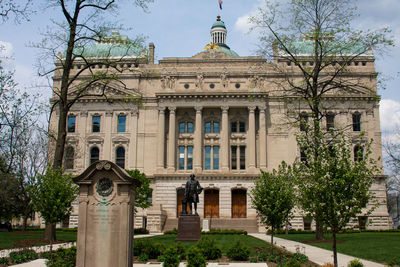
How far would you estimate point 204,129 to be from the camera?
52594 millimetres

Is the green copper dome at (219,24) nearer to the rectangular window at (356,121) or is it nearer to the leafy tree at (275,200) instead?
the rectangular window at (356,121)

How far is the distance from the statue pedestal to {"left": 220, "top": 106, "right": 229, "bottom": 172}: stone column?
73.5ft

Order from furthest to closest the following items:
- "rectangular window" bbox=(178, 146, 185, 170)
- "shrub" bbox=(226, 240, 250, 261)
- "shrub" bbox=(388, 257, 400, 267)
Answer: "rectangular window" bbox=(178, 146, 185, 170) < "shrub" bbox=(226, 240, 250, 261) < "shrub" bbox=(388, 257, 400, 267)

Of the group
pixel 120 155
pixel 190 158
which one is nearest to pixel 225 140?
pixel 190 158

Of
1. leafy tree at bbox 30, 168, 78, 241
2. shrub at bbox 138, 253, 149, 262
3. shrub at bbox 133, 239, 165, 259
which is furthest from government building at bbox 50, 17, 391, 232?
shrub at bbox 138, 253, 149, 262

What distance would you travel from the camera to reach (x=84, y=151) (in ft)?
172

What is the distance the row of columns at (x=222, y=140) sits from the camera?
4988 centimetres

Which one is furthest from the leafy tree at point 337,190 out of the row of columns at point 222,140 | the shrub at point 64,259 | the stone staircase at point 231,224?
the row of columns at point 222,140

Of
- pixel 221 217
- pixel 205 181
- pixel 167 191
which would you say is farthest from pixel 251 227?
pixel 167 191

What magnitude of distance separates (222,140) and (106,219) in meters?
38.5

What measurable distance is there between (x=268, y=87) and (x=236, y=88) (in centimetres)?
396

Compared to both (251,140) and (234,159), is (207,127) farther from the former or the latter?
(251,140)

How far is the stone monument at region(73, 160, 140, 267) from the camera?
1230 centimetres

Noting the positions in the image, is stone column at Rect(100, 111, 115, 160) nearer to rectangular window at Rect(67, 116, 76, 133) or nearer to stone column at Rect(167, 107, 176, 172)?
rectangular window at Rect(67, 116, 76, 133)
